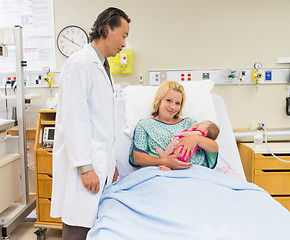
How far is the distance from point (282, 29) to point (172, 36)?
1.03 m

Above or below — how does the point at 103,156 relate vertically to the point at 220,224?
above

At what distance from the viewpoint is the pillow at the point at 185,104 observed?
205cm


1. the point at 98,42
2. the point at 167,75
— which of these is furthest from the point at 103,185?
the point at 167,75

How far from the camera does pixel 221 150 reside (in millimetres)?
2033

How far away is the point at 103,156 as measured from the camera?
1383 mm

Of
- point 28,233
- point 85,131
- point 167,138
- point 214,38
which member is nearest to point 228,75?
point 214,38

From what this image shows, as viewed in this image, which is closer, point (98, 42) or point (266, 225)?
point (266, 225)

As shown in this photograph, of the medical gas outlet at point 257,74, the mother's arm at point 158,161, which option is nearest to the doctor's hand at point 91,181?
the mother's arm at point 158,161

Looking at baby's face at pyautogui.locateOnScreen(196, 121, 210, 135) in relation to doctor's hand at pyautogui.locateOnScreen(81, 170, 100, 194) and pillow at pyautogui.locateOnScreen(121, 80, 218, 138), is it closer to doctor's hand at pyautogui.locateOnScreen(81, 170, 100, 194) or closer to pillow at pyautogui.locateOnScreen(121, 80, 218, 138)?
pillow at pyautogui.locateOnScreen(121, 80, 218, 138)

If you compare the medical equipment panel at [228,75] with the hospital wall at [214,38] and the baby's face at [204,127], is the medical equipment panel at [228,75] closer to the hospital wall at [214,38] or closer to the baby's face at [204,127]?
the hospital wall at [214,38]

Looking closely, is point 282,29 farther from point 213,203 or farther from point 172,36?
point 213,203

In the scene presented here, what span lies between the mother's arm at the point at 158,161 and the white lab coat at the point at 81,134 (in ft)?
0.87

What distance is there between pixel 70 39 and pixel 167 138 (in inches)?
63.8

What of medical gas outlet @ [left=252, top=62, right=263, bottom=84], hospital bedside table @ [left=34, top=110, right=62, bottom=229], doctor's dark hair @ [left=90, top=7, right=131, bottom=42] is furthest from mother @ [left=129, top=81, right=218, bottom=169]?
medical gas outlet @ [left=252, top=62, right=263, bottom=84]
